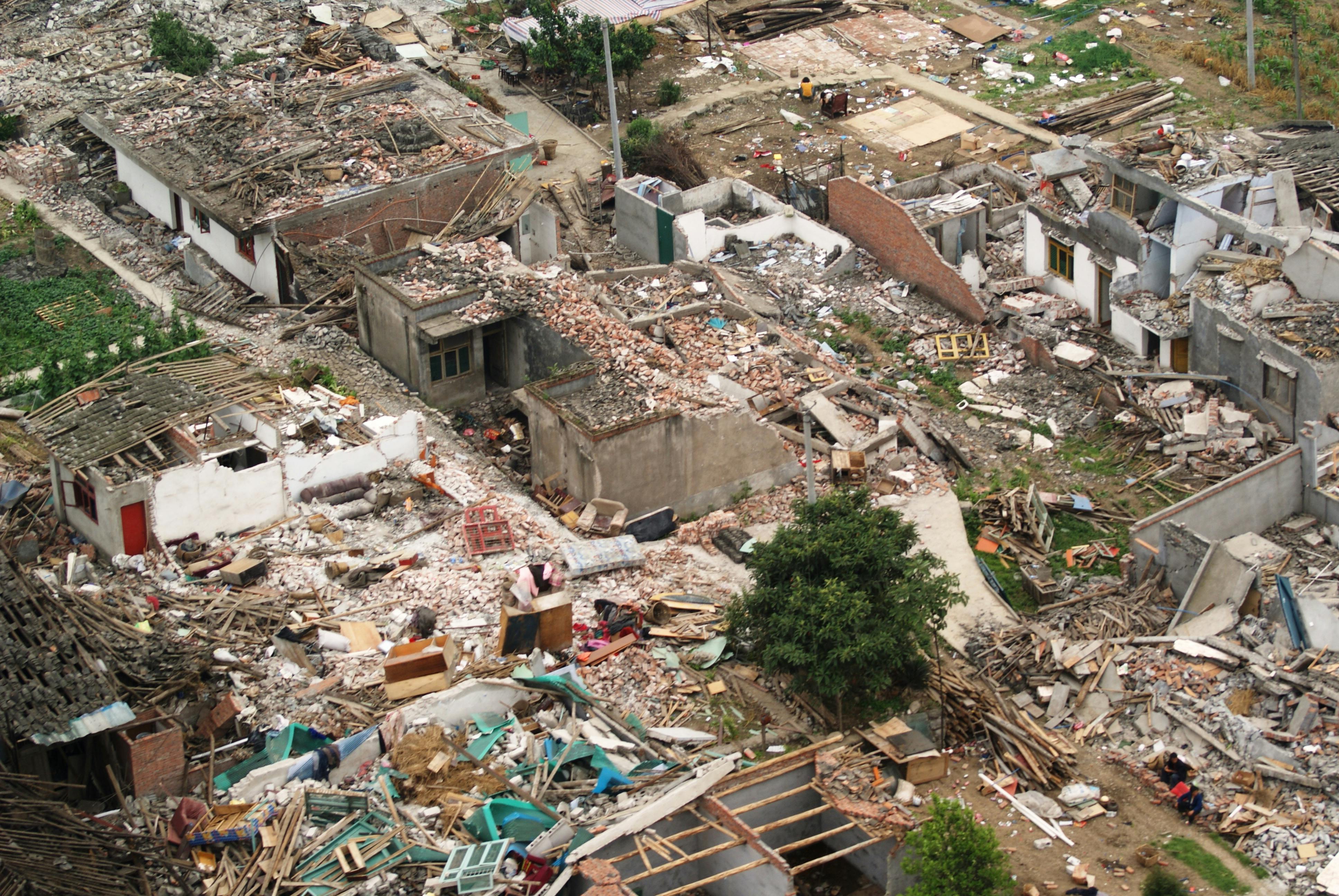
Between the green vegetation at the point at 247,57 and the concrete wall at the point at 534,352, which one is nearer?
the concrete wall at the point at 534,352

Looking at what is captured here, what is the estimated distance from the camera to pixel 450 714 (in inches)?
957

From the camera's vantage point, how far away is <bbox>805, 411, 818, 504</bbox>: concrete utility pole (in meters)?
29.2

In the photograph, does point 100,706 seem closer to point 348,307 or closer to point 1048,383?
point 348,307

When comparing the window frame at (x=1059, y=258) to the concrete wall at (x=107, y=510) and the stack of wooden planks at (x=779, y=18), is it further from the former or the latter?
the concrete wall at (x=107, y=510)

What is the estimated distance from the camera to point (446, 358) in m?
35.6

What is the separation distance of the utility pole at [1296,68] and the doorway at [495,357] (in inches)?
908

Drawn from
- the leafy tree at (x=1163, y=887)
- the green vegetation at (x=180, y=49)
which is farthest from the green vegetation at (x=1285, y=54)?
the leafy tree at (x=1163, y=887)

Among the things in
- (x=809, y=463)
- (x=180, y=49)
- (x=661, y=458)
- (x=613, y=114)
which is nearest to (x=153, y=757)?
(x=661, y=458)

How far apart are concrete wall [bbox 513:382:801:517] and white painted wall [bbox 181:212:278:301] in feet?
31.7

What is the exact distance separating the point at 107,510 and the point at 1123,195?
21937 millimetres

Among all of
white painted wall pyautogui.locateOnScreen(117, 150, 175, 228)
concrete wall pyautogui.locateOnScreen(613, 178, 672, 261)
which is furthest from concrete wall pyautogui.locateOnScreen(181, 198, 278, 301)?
concrete wall pyautogui.locateOnScreen(613, 178, 672, 261)

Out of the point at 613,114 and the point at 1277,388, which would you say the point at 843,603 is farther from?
the point at 613,114

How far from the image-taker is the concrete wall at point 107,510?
27.9 metres

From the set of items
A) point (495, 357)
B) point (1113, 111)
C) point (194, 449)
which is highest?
point (194, 449)
